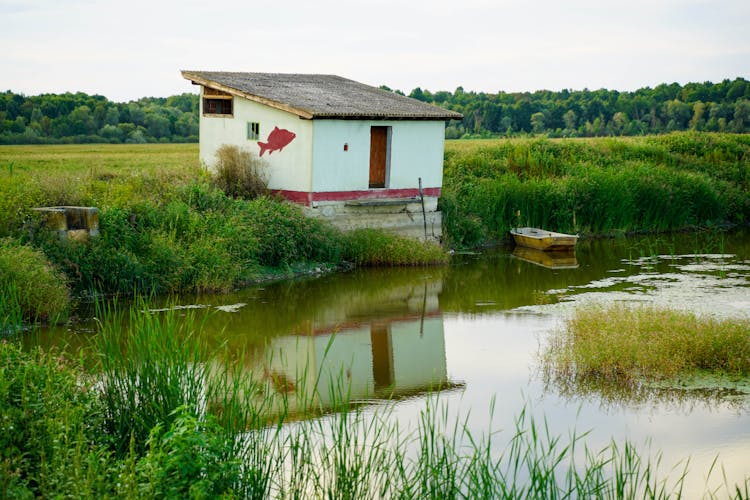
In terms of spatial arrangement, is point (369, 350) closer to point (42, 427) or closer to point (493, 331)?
point (493, 331)

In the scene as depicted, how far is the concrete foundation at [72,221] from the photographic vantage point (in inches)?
581

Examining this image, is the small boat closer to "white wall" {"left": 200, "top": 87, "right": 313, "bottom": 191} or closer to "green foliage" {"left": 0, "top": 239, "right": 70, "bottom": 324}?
"white wall" {"left": 200, "top": 87, "right": 313, "bottom": 191}

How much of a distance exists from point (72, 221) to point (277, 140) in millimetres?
6169

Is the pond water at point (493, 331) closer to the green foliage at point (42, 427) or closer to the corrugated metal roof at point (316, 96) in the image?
the green foliage at point (42, 427)

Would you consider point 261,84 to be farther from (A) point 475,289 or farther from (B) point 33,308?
(B) point 33,308

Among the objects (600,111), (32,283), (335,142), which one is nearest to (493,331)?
(32,283)

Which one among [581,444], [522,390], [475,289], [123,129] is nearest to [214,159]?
[475,289]

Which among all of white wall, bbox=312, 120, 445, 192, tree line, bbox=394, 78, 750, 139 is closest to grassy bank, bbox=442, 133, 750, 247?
white wall, bbox=312, 120, 445, 192

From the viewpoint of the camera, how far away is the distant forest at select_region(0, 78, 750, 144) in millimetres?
42594

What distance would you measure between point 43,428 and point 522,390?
6176 millimetres

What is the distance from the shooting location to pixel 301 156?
64.3 feet

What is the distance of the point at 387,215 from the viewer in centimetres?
2111

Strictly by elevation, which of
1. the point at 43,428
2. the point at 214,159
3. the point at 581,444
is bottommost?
the point at 581,444

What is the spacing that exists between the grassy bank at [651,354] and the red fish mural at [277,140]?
30.8ft
